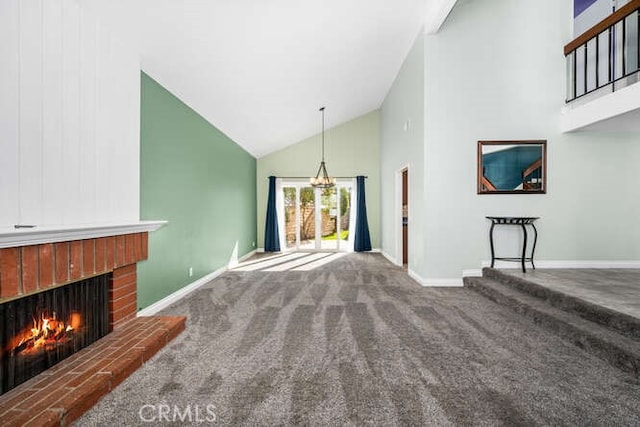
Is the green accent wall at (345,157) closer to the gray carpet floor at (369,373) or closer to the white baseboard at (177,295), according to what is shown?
the white baseboard at (177,295)

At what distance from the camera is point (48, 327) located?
1.73 meters

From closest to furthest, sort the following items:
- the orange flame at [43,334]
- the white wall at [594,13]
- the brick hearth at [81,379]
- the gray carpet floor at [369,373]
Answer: the brick hearth at [81,379], the gray carpet floor at [369,373], the orange flame at [43,334], the white wall at [594,13]

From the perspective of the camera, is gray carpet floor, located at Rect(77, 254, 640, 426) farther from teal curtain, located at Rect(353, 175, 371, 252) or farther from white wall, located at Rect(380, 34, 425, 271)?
teal curtain, located at Rect(353, 175, 371, 252)

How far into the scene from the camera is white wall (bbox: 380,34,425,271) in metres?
4.09

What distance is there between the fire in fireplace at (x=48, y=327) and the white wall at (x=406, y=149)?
361 cm

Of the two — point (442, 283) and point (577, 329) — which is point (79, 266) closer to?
point (577, 329)

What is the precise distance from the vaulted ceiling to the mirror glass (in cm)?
184

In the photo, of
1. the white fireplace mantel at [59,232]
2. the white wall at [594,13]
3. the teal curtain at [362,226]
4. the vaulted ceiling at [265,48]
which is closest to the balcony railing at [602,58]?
the white wall at [594,13]

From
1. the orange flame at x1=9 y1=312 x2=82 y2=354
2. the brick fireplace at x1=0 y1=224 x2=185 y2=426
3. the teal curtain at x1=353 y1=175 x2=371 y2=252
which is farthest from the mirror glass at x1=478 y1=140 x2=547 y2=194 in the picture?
the orange flame at x1=9 y1=312 x2=82 y2=354

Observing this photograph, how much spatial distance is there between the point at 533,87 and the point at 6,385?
19.1ft

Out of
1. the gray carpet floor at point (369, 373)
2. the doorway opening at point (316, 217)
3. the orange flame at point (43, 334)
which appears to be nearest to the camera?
the gray carpet floor at point (369, 373)

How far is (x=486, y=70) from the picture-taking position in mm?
3900

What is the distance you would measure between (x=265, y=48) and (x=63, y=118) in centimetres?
207

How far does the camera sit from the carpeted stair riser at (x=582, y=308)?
207cm
